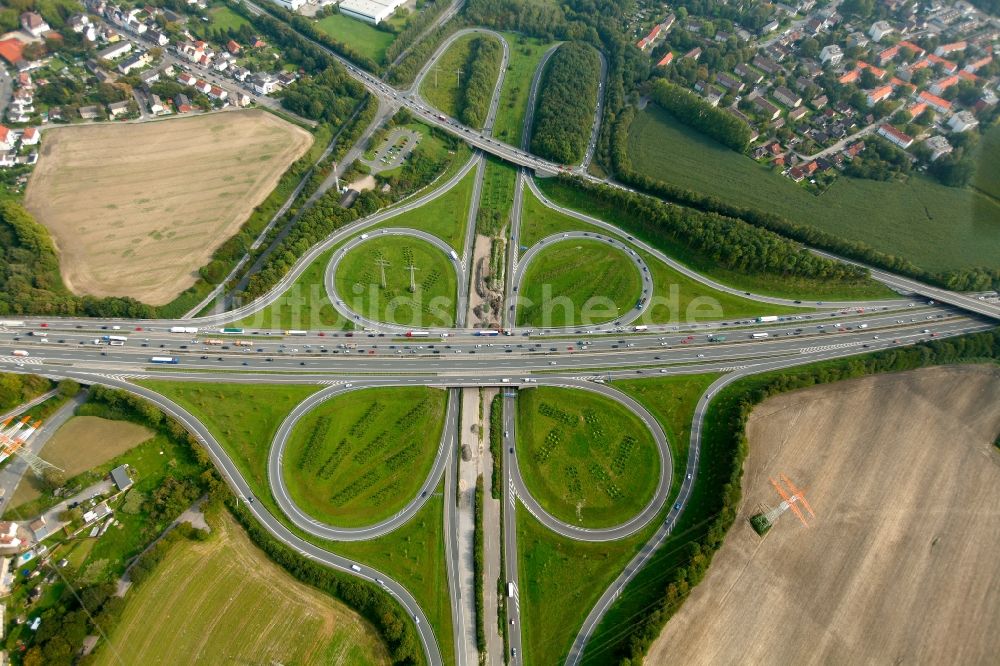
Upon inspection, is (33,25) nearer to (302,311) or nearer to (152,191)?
(152,191)

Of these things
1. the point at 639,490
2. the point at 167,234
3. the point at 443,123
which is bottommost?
the point at 639,490

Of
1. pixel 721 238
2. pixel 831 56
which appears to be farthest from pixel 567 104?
pixel 831 56

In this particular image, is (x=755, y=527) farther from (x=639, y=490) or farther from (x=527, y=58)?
(x=527, y=58)

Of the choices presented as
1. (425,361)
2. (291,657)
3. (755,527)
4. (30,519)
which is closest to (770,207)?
(755,527)

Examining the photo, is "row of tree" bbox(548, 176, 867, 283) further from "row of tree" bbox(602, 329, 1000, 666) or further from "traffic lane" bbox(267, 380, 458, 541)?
"traffic lane" bbox(267, 380, 458, 541)

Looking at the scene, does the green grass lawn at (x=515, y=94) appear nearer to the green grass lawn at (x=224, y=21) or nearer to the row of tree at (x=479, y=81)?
the row of tree at (x=479, y=81)
